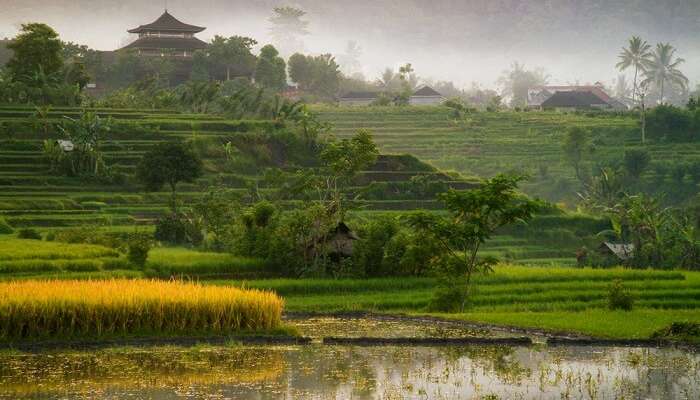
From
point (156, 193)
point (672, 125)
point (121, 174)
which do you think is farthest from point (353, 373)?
point (672, 125)

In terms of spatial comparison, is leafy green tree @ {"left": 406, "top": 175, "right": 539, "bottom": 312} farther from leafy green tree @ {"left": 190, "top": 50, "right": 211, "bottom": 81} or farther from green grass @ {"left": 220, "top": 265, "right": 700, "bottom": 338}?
leafy green tree @ {"left": 190, "top": 50, "right": 211, "bottom": 81}

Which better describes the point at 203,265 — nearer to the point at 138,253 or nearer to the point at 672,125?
the point at 138,253

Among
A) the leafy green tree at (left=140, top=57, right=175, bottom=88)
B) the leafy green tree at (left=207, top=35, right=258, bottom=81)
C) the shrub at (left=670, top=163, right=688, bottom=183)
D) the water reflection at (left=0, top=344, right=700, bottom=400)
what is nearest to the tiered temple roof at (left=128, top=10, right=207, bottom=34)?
the leafy green tree at (left=207, top=35, right=258, bottom=81)

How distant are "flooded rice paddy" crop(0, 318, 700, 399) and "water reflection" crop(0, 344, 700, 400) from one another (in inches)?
0.6

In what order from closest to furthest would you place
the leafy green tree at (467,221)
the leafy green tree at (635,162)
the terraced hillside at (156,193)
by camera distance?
the leafy green tree at (467,221)
the terraced hillside at (156,193)
the leafy green tree at (635,162)

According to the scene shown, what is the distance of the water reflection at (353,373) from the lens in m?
15.1

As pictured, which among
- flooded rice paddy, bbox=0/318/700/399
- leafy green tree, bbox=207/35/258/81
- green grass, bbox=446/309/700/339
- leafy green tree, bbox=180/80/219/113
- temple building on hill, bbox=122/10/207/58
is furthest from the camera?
temple building on hill, bbox=122/10/207/58

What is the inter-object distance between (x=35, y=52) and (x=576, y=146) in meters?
28.3

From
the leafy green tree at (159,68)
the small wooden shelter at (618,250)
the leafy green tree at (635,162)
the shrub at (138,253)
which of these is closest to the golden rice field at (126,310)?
the shrub at (138,253)

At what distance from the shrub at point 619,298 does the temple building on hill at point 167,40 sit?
5894 centimetres

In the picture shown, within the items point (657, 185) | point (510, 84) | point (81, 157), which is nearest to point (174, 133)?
point (81, 157)

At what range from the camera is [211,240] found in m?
34.5

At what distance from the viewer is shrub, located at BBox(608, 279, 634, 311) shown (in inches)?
947

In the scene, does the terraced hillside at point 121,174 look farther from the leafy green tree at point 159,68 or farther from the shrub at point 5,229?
the leafy green tree at point 159,68
